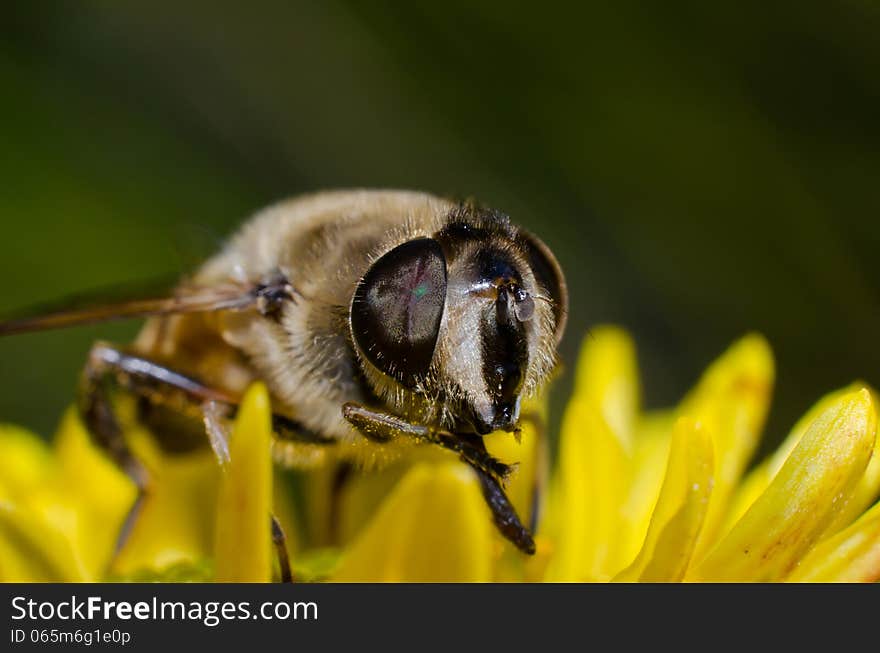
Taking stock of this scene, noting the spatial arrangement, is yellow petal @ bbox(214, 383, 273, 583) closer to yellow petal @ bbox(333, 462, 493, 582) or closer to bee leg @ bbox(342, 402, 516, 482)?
yellow petal @ bbox(333, 462, 493, 582)

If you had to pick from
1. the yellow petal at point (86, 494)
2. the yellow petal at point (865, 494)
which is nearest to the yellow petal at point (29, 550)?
the yellow petal at point (86, 494)

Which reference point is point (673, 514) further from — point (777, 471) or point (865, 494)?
point (865, 494)

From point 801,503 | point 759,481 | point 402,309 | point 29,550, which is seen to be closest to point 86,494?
point 29,550

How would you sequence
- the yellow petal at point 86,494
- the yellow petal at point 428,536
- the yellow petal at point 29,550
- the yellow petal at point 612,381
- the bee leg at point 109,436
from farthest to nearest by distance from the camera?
the yellow petal at point 612,381 < the yellow petal at point 86,494 < the bee leg at point 109,436 < the yellow petal at point 29,550 < the yellow petal at point 428,536

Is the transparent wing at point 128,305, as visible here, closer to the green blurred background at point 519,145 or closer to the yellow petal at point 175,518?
the yellow petal at point 175,518

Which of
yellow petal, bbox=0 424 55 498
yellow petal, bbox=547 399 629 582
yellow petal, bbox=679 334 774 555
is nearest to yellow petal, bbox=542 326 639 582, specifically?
yellow petal, bbox=547 399 629 582

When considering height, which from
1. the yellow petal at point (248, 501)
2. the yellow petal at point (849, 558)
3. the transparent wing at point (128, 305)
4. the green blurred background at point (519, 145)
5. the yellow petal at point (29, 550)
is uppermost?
the green blurred background at point (519, 145)

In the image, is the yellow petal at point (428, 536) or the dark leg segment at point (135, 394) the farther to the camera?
the dark leg segment at point (135, 394)
